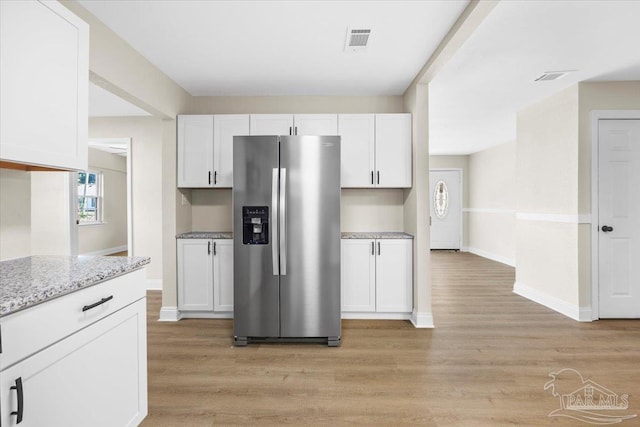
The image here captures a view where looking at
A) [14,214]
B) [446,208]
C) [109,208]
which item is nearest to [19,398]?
[14,214]

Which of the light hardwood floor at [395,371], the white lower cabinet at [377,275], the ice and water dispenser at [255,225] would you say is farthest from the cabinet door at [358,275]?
the ice and water dispenser at [255,225]

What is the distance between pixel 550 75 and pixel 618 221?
5.78ft

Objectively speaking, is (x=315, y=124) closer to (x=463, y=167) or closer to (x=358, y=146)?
(x=358, y=146)

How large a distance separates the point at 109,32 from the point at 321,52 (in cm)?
164

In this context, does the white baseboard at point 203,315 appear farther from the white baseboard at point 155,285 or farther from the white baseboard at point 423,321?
the white baseboard at point 423,321

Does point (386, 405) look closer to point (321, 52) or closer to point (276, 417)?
point (276, 417)

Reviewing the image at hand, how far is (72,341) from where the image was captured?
48.7 inches

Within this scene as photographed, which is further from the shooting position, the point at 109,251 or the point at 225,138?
the point at 109,251

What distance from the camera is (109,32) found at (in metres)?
2.48

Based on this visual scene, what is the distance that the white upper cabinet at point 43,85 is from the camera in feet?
4.33

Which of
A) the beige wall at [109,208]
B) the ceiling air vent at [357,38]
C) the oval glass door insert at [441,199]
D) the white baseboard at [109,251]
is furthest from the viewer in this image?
the oval glass door insert at [441,199]

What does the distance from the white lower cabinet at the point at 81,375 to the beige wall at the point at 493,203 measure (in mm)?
7040

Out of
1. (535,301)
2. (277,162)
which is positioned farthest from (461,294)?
(277,162)

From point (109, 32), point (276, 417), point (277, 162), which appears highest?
point (109, 32)
